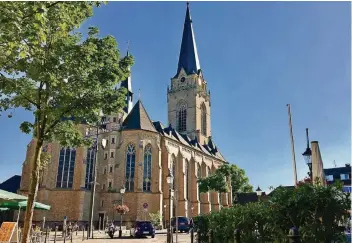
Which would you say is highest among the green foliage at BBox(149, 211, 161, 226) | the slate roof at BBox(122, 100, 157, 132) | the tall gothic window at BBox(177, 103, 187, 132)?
the tall gothic window at BBox(177, 103, 187, 132)

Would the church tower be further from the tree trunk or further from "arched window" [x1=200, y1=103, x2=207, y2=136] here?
the tree trunk

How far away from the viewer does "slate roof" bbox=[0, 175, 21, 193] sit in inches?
2101

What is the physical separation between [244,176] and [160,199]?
2921 centimetres

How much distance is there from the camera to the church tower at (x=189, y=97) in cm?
7306

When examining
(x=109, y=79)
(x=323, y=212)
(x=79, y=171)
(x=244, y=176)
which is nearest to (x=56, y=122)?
(x=109, y=79)

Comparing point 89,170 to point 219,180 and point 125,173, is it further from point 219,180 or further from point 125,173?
point 219,180

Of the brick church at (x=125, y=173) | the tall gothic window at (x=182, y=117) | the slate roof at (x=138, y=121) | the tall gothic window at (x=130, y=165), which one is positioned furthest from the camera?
the tall gothic window at (x=182, y=117)

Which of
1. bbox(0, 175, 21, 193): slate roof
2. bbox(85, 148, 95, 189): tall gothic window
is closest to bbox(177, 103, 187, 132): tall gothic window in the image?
bbox(85, 148, 95, 189): tall gothic window

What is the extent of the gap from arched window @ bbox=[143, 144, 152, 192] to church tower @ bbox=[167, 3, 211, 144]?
956 inches

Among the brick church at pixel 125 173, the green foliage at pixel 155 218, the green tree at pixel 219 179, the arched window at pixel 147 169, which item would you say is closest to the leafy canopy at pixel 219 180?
the green tree at pixel 219 179

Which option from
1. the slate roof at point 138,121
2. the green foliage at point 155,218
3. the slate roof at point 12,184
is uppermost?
the slate roof at point 138,121

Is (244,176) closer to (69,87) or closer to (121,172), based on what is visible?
(121,172)

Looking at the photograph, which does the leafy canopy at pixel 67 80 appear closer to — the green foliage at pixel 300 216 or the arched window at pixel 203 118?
the green foliage at pixel 300 216

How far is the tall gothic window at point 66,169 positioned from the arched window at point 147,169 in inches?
403
